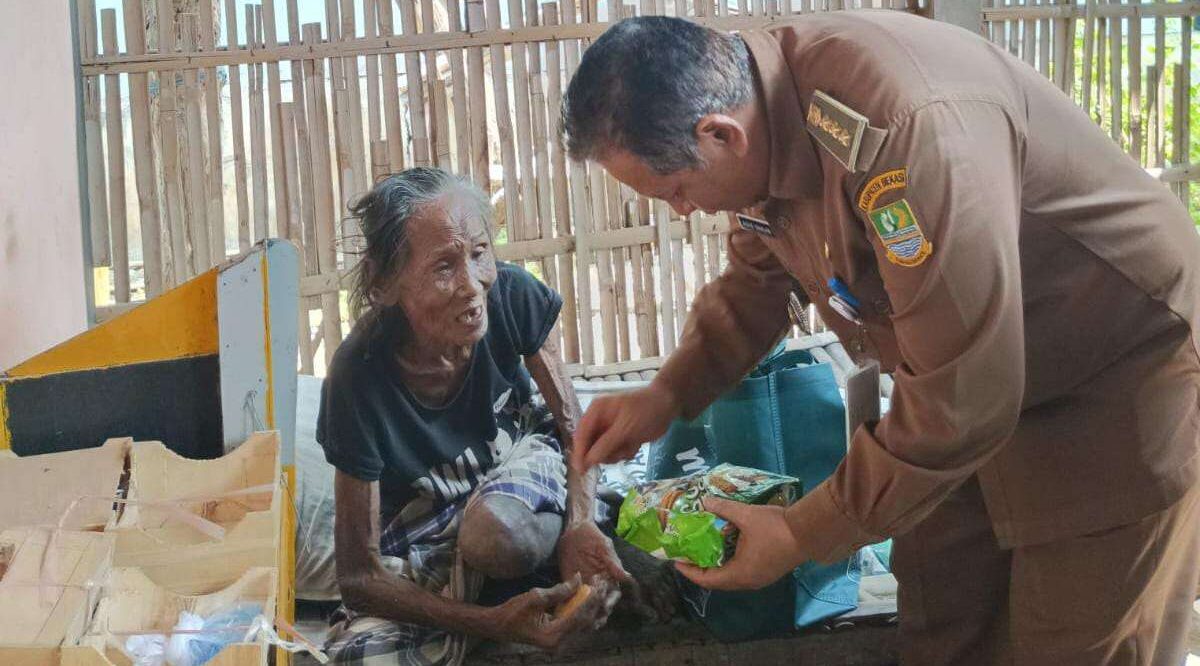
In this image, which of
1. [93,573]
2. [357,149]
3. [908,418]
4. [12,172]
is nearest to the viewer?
[93,573]

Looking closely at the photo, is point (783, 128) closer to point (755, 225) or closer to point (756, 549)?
point (755, 225)

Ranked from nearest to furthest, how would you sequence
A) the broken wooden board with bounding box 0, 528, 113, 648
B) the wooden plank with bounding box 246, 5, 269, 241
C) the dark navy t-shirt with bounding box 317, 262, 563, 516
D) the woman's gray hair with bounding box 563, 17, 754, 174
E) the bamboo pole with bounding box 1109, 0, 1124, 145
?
the broken wooden board with bounding box 0, 528, 113, 648 < the woman's gray hair with bounding box 563, 17, 754, 174 < the dark navy t-shirt with bounding box 317, 262, 563, 516 < the wooden plank with bounding box 246, 5, 269, 241 < the bamboo pole with bounding box 1109, 0, 1124, 145

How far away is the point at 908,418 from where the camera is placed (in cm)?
174

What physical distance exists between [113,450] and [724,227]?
140 inches

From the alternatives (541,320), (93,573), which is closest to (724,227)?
(541,320)

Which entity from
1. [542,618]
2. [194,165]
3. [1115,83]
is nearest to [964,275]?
[542,618]

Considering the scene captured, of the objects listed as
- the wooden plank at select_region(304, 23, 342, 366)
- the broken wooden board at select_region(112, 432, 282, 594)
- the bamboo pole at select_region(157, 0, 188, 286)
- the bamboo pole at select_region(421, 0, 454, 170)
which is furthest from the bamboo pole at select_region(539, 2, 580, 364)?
the broken wooden board at select_region(112, 432, 282, 594)

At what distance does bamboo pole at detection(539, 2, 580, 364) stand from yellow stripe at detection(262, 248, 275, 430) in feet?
9.29

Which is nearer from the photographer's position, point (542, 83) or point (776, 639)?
point (776, 639)

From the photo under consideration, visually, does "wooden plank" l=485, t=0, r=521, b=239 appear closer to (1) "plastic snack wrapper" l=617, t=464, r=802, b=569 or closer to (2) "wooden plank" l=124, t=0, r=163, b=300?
(2) "wooden plank" l=124, t=0, r=163, b=300

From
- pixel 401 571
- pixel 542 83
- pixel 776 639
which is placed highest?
pixel 542 83

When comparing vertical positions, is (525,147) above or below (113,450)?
above

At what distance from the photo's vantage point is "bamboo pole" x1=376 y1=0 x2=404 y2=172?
15.3ft

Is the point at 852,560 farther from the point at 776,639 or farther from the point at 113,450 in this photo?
the point at 113,450
